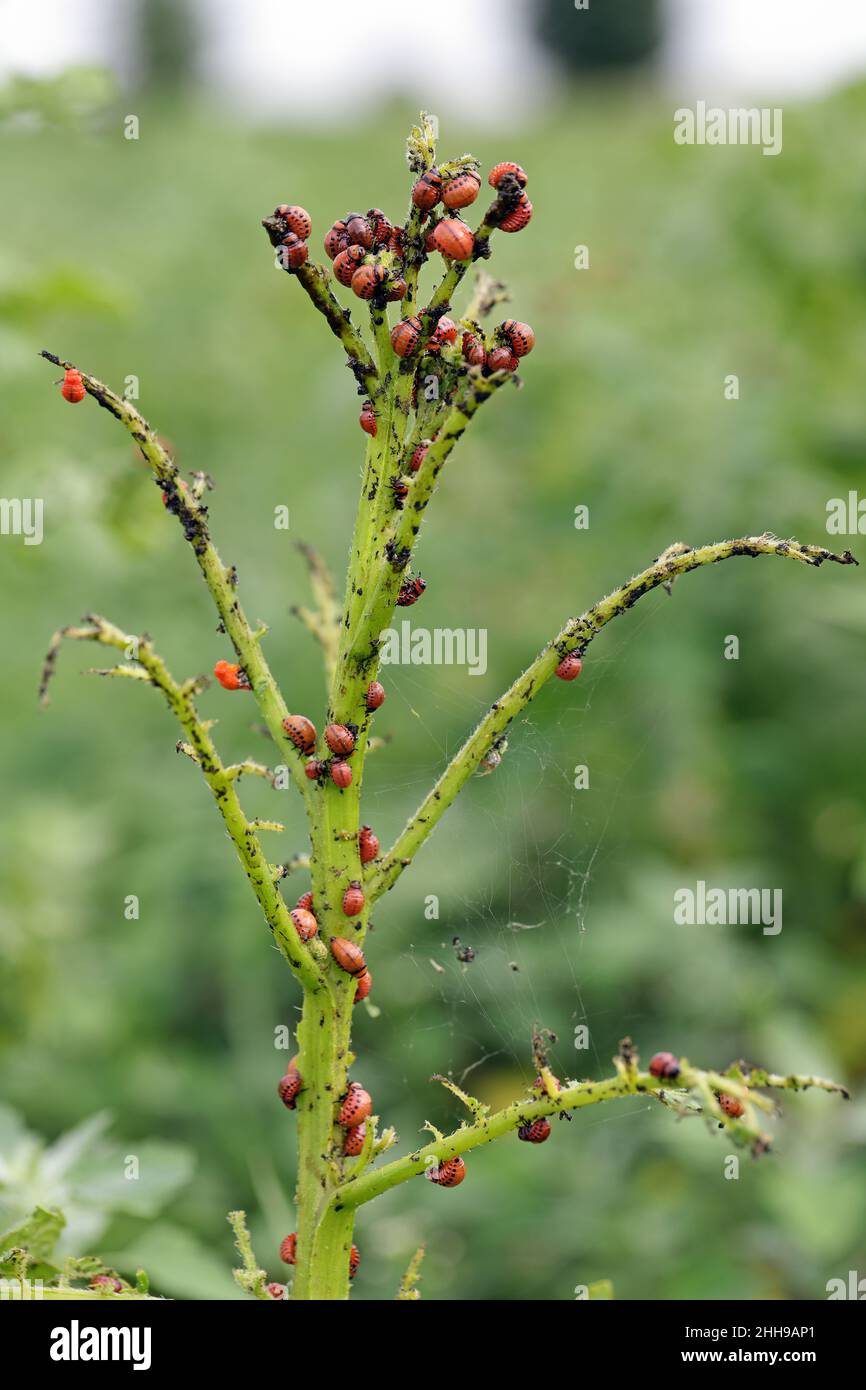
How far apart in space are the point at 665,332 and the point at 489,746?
6.16m

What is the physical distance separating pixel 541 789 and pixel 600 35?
3805 cm

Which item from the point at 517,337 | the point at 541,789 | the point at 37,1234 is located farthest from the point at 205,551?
the point at 541,789

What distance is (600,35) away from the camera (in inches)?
1494

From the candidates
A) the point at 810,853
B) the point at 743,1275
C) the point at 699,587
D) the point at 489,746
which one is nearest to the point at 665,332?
the point at 699,587

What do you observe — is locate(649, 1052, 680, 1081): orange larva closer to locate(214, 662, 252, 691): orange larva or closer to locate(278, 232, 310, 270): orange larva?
locate(214, 662, 252, 691): orange larva

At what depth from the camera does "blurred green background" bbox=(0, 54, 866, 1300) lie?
3723 millimetres

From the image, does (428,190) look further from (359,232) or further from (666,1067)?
(666,1067)

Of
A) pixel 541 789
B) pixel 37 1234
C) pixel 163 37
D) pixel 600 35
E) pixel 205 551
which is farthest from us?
pixel 600 35

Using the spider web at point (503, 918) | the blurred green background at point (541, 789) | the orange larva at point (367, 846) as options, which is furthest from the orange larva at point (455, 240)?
the spider web at point (503, 918)

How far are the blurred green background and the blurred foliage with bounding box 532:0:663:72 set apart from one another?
33603 millimetres

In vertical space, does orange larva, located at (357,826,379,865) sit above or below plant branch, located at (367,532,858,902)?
below

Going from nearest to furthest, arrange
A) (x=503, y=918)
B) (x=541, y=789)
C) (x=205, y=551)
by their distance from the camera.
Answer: (x=205, y=551), (x=503, y=918), (x=541, y=789)

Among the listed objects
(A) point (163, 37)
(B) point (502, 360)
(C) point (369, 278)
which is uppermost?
(A) point (163, 37)

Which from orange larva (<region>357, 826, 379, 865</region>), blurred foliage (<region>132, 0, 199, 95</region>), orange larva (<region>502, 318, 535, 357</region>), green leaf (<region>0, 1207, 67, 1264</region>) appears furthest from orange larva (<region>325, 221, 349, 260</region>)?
blurred foliage (<region>132, 0, 199, 95</region>)
